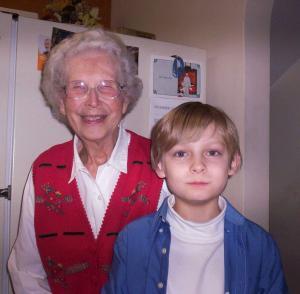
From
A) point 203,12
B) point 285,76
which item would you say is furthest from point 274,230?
point 203,12

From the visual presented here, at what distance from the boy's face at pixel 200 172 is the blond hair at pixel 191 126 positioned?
13mm

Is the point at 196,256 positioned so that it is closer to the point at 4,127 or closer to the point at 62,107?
the point at 62,107

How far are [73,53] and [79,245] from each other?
59 centimetres

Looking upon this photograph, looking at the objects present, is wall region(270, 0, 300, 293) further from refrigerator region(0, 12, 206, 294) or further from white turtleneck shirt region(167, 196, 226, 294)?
refrigerator region(0, 12, 206, 294)

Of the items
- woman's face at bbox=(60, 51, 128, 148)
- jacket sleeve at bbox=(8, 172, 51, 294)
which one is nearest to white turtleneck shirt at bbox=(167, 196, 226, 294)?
woman's face at bbox=(60, 51, 128, 148)

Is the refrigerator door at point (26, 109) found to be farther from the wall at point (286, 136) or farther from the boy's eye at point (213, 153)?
the wall at point (286, 136)

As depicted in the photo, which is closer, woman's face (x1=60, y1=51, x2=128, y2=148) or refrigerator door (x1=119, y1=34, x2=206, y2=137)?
woman's face (x1=60, y1=51, x2=128, y2=148)

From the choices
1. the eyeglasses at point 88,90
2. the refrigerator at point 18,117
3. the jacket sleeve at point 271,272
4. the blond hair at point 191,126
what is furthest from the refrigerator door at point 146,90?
the jacket sleeve at point 271,272

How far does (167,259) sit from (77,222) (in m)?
0.33

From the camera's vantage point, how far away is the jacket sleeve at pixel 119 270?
88 centimetres

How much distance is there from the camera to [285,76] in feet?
5.24

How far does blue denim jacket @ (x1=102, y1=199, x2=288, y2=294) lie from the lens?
837mm

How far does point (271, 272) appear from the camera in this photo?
2.79 feet

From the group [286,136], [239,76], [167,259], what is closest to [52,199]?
[167,259]
